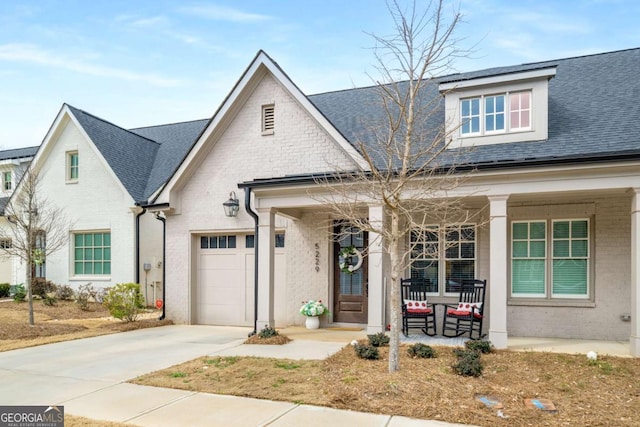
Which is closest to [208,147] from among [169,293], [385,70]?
[169,293]

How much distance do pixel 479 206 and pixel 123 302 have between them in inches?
348

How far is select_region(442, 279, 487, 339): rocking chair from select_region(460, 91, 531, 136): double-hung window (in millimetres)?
3215

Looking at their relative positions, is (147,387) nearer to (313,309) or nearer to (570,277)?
(313,309)

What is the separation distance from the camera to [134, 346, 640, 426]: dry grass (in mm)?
4691

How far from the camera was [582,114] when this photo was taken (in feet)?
30.7

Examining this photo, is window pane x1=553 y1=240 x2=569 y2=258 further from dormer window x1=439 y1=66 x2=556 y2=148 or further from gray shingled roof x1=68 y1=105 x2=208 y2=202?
gray shingled roof x1=68 y1=105 x2=208 y2=202

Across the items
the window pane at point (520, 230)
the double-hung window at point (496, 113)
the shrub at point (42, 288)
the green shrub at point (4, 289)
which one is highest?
the double-hung window at point (496, 113)

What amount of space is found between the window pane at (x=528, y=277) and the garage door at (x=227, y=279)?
5.27 m

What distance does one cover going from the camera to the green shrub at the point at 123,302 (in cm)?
1105

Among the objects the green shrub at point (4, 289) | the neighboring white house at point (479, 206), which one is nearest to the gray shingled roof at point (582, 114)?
the neighboring white house at point (479, 206)

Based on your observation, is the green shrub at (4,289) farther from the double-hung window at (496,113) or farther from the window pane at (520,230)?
the window pane at (520,230)

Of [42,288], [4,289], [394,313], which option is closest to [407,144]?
[394,313]

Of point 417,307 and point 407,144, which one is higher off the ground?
point 407,144

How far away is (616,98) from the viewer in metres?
9.59
